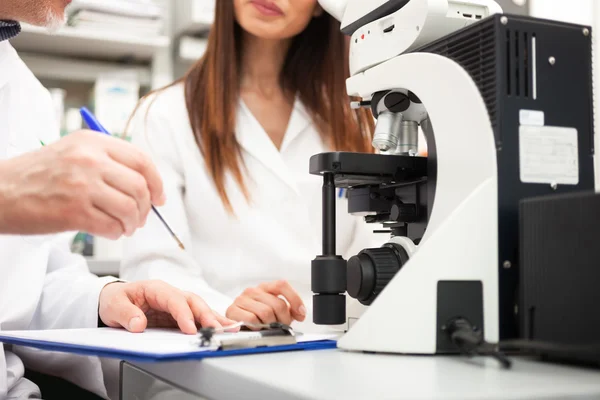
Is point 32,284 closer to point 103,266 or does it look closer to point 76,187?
point 76,187

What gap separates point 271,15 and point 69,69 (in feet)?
3.70

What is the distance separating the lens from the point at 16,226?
548mm

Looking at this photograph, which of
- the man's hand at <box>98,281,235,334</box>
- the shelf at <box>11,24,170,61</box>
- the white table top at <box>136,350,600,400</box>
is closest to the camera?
the white table top at <box>136,350,600,400</box>

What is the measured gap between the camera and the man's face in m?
1.08

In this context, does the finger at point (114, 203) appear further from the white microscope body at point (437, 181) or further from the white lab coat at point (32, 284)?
the white lab coat at point (32, 284)

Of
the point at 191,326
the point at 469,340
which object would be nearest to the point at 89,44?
the point at 191,326

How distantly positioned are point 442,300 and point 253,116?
931 millimetres

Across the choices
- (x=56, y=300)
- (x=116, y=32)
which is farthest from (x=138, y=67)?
(x=56, y=300)

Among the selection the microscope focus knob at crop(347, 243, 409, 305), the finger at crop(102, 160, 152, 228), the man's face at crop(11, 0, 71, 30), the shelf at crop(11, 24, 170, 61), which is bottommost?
the microscope focus knob at crop(347, 243, 409, 305)

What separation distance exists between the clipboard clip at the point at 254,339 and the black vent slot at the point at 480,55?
28 cm

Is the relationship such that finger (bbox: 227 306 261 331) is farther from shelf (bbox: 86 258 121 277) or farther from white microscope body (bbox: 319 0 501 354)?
shelf (bbox: 86 258 121 277)

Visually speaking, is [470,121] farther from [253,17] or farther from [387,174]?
Answer: [253,17]

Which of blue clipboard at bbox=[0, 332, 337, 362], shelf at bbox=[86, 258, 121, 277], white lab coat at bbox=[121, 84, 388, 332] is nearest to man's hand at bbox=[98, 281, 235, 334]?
blue clipboard at bbox=[0, 332, 337, 362]

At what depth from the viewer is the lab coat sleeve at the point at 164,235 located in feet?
3.87
